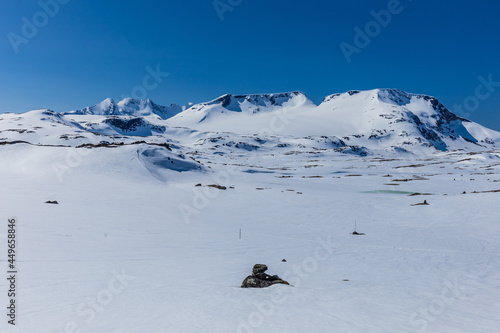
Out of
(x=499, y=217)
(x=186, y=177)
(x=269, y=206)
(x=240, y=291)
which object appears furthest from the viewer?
(x=186, y=177)

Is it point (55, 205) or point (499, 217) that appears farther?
point (499, 217)

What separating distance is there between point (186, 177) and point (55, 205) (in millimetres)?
25545

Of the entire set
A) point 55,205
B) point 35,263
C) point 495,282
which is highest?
point 55,205

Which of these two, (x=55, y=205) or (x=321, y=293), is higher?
(x=55, y=205)

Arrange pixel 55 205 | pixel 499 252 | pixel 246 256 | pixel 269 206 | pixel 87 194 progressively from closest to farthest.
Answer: pixel 246 256
pixel 499 252
pixel 55 205
pixel 87 194
pixel 269 206

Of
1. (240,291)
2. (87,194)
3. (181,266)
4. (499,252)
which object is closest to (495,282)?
(499,252)

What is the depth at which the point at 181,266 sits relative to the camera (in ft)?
37.4

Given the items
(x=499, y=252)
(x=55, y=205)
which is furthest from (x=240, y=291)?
(x=55, y=205)

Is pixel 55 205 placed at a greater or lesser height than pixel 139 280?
greater

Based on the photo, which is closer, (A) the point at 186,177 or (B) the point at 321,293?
(B) the point at 321,293

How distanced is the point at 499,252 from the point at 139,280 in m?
17.4

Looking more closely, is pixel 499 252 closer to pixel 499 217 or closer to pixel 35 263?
pixel 499 217

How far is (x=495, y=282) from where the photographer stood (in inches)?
439

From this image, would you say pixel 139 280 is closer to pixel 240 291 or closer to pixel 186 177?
pixel 240 291
